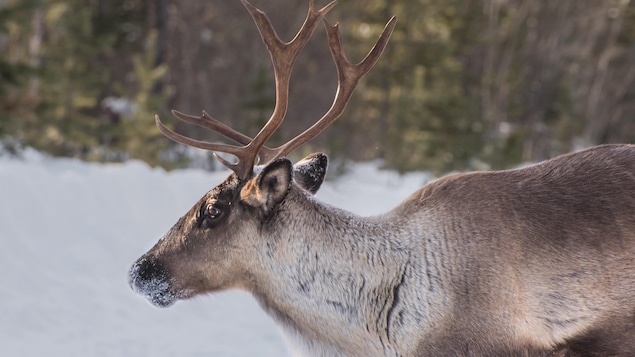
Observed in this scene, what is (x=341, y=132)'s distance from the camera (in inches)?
962

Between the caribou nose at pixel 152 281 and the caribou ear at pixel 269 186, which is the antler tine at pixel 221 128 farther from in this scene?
the caribou nose at pixel 152 281

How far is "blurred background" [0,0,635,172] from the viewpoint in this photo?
45.7 feet

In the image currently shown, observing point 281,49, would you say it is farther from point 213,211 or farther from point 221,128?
point 213,211

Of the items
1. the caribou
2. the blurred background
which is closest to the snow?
the caribou

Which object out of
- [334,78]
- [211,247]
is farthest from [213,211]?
[334,78]

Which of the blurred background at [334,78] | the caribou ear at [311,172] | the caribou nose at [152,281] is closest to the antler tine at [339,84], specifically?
the caribou ear at [311,172]

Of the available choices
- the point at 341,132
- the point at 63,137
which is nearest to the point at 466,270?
the point at 63,137

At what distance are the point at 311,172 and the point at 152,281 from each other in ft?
3.06

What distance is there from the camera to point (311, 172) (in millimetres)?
4426

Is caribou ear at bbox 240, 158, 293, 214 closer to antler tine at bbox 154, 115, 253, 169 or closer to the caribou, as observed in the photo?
the caribou

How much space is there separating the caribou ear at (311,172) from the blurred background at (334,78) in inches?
317

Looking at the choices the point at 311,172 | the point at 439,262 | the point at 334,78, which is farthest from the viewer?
the point at 334,78

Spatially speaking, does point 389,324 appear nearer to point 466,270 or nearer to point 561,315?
point 466,270

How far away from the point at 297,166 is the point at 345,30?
20430 mm
